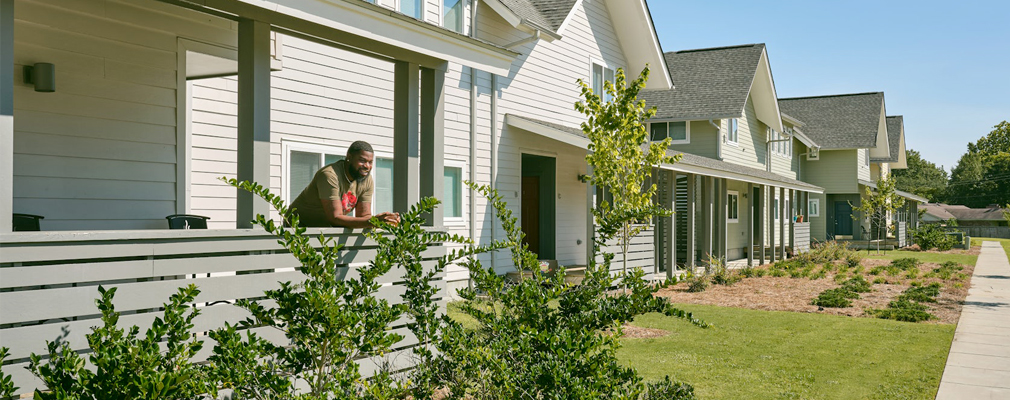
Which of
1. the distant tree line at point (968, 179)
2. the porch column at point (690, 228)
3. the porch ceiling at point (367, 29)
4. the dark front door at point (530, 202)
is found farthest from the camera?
the distant tree line at point (968, 179)

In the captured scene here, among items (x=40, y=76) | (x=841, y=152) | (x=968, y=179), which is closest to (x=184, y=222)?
(x=40, y=76)

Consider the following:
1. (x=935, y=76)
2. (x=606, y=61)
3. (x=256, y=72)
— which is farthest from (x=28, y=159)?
(x=935, y=76)

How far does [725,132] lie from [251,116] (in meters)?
20.9

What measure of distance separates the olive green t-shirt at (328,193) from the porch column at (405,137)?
0.87ft

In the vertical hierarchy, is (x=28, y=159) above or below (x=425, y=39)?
below

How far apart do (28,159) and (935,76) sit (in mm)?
96104

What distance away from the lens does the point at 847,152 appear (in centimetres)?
3781

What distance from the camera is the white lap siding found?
6.26 m

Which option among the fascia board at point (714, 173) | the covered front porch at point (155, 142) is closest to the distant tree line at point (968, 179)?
the fascia board at point (714, 173)

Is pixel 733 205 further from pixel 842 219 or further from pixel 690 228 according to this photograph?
pixel 842 219

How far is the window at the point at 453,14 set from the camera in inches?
492

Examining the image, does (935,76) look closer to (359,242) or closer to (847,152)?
(847,152)

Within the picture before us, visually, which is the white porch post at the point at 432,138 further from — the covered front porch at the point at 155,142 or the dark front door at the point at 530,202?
the dark front door at the point at 530,202

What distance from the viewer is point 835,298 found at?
520 inches
